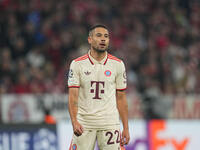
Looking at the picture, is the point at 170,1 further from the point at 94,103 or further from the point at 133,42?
the point at 94,103

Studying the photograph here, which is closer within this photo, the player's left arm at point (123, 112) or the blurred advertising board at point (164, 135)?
the player's left arm at point (123, 112)

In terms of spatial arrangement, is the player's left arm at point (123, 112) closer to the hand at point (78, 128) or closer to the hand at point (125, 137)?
the hand at point (125, 137)

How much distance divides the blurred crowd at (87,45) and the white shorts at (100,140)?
702cm

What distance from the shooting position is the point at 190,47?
16766 millimetres

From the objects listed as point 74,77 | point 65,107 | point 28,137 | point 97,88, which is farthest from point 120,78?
point 65,107

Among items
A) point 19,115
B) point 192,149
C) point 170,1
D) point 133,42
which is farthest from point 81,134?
point 170,1

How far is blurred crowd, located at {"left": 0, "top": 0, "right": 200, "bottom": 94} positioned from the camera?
14172mm

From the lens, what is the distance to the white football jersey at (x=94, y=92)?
6.69 meters

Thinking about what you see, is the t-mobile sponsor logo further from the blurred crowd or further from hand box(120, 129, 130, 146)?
the blurred crowd

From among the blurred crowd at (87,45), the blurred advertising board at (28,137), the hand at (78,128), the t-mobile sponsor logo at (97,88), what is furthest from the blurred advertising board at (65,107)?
the hand at (78,128)

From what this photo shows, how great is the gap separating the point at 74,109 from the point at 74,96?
0.16 metres

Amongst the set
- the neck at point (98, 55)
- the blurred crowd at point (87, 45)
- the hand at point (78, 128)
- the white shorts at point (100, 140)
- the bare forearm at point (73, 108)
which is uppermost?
the blurred crowd at point (87, 45)

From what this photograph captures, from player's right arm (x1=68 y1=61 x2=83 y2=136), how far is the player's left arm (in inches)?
21.4

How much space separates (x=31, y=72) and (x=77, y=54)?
165cm
